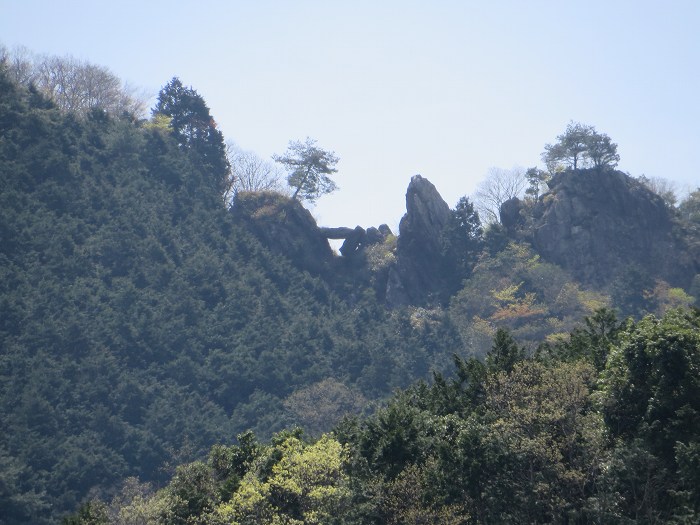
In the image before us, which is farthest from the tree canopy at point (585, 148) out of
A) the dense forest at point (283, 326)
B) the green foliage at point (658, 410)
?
the green foliage at point (658, 410)

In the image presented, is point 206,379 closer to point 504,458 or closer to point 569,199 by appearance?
point 569,199

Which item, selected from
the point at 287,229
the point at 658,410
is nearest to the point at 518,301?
the point at 287,229

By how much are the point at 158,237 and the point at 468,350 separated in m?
25.1

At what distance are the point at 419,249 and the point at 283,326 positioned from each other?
13.8 metres

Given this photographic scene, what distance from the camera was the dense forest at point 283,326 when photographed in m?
21.9

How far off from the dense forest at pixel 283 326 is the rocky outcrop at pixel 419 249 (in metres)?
0.18

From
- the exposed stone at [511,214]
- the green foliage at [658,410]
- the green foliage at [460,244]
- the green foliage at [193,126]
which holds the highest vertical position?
the green foliage at [193,126]

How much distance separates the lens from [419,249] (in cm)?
7019

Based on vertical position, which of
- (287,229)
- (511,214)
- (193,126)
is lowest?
(287,229)

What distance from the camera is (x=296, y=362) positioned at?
199 ft

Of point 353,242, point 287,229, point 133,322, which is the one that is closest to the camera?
point 133,322

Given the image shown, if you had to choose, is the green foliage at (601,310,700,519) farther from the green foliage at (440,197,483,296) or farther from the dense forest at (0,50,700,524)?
the green foliage at (440,197,483,296)

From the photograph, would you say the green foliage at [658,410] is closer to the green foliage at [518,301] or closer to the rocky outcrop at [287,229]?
the green foliage at [518,301]

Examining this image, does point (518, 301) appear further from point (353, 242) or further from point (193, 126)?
point (193, 126)
